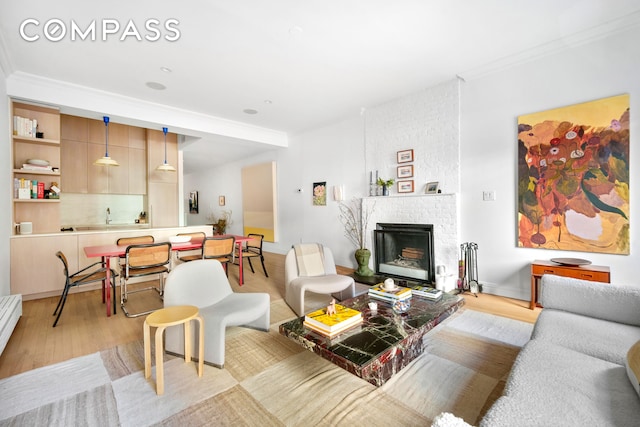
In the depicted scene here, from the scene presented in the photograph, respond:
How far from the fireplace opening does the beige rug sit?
1814 mm

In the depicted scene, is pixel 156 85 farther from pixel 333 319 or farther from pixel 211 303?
pixel 333 319

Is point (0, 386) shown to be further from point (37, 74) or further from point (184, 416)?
point (37, 74)

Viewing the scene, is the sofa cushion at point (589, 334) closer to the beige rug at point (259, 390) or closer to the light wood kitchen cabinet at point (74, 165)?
the beige rug at point (259, 390)

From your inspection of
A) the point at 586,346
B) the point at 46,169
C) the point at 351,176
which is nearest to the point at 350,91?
the point at 351,176

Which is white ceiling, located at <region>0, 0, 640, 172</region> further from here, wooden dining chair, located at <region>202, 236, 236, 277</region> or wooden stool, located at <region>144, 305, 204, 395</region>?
wooden stool, located at <region>144, 305, 204, 395</region>

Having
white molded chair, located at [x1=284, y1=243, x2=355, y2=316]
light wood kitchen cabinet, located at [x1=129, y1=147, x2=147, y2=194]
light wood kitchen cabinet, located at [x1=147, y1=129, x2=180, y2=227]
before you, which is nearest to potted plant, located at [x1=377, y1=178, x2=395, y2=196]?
white molded chair, located at [x1=284, y1=243, x2=355, y2=316]

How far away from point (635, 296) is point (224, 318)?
2.71 metres

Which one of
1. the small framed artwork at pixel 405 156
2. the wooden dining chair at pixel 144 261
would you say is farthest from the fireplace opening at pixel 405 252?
the wooden dining chair at pixel 144 261

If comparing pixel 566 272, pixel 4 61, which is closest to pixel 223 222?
pixel 4 61

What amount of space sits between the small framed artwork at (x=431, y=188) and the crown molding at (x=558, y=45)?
145cm

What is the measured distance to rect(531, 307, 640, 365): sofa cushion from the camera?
149cm

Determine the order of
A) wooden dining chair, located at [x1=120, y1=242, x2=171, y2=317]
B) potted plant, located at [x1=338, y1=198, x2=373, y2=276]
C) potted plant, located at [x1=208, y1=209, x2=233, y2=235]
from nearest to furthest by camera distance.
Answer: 1. wooden dining chair, located at [x1=120, y1=242, x2=171, y2=317]
2. potted plant, located at [x1=338, y1=198, x2=373, y2=276]
3. potted plant, located at [x1=208, y1=209, x2=233, y2=235]

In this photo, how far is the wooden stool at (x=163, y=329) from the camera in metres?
1.78

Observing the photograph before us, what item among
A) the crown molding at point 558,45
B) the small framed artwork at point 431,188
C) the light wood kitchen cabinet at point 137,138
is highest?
the crown molding at point 558,45
